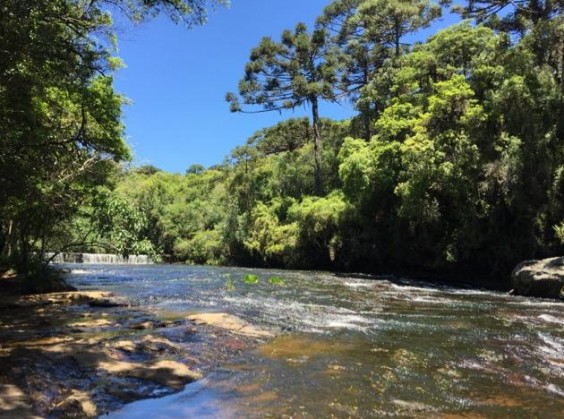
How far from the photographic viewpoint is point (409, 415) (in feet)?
16.7

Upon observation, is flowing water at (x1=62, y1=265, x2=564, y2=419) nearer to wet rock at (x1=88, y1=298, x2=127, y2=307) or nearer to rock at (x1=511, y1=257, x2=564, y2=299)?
wet rock at (x1=88, y1=298, x2=127, y2=307)

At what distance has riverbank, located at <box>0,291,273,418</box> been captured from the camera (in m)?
5.16

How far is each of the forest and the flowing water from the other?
4.61m

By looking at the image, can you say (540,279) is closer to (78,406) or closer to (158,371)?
(158,371)

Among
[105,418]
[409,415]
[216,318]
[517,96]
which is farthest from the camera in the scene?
[517,96]

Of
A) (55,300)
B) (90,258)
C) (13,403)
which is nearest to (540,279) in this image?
(55,300)

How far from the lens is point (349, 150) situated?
101 feet

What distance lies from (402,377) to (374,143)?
2420cm

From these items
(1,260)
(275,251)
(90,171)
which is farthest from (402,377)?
(275,251)

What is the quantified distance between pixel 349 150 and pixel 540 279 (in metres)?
15.8

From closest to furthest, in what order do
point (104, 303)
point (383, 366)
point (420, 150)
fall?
1. point (383, 366)
2. point (104, 303)
3. point (420, 150)

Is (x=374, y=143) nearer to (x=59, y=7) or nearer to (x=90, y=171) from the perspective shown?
(x=90, y=171)

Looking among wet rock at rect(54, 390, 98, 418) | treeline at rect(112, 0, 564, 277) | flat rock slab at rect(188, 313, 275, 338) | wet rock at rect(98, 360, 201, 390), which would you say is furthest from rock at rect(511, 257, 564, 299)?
wet rock at rect(54, 390, 98, 418)

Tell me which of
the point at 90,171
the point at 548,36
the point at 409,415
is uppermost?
the point at 548,36
